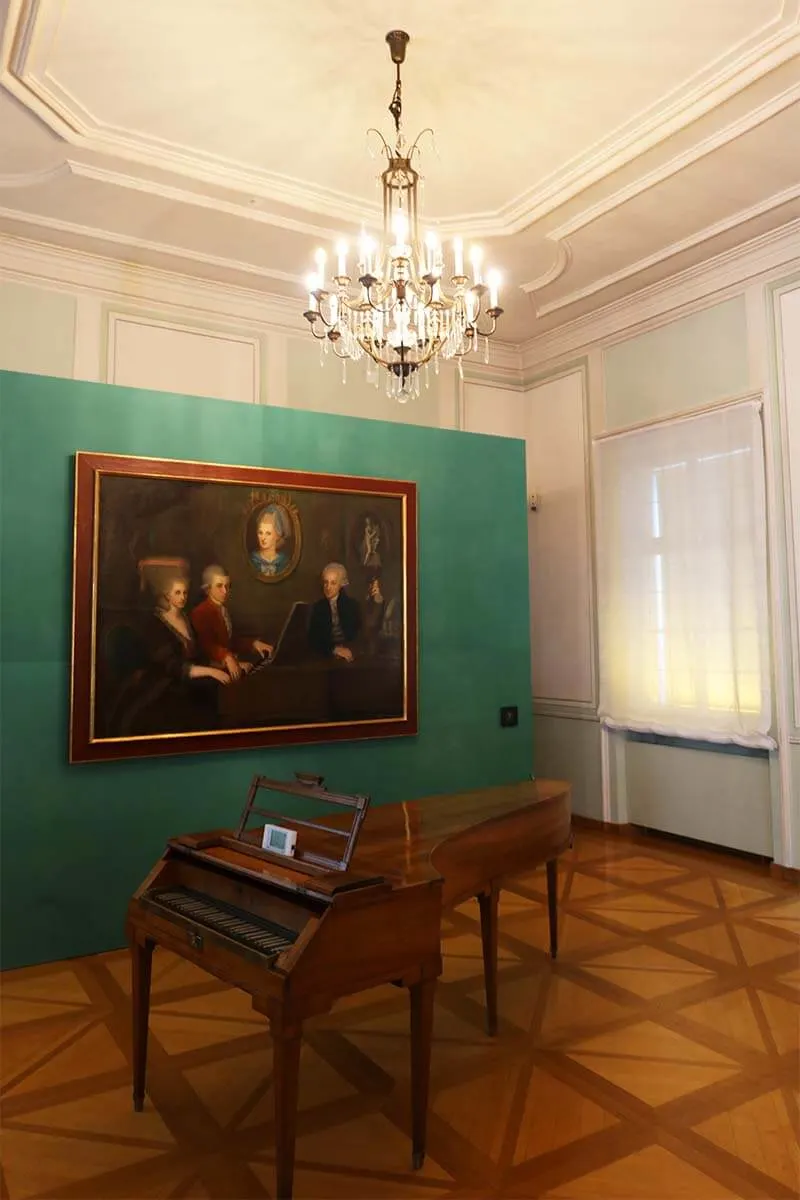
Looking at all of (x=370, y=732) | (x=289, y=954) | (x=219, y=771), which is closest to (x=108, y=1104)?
(x=289, y=954)

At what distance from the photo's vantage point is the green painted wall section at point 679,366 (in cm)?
583

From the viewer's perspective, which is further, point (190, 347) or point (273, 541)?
point (190, 347)

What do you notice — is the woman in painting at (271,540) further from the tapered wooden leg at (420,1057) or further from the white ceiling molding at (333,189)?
the tapered wooden leg at (420,1057)

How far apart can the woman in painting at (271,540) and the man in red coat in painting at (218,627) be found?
0.23 meters

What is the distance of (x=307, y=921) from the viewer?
2318 millimetres

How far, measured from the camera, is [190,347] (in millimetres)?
6098

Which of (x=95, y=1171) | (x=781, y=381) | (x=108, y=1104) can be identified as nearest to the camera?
(x=95, y=1171)

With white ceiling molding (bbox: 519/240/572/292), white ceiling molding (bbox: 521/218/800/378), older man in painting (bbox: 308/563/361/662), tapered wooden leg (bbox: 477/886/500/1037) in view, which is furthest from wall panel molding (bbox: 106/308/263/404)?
tapered wooden leg (bbox: 477/886/500/1037)

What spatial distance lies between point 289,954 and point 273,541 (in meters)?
3.00

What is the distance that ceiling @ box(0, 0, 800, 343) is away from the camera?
3748mm

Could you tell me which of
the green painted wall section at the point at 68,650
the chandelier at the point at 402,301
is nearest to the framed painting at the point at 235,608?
the green painted wall section at the point at 68,650

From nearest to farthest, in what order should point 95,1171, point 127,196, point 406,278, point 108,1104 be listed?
point 95,1171, point 108,1104, point 406,278, point 127,196

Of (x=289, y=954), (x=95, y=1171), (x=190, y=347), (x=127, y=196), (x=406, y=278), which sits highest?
(x=127, y=196)

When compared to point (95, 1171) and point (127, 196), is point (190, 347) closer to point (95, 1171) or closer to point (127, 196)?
point (127, 196)
